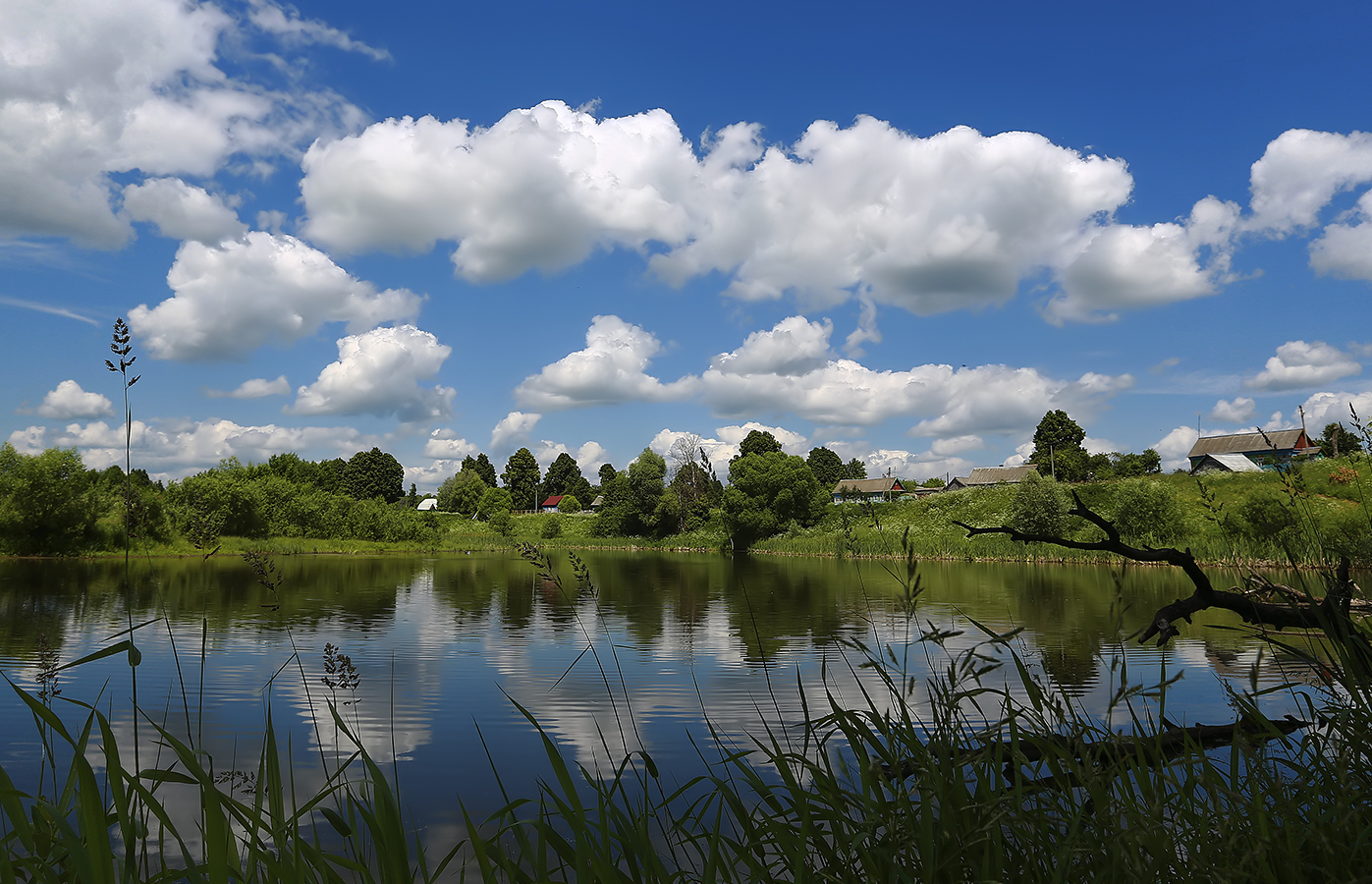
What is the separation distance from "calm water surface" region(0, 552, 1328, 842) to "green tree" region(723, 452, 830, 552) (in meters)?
30.3

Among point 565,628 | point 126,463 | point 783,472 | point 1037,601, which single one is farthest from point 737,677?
point 783,472

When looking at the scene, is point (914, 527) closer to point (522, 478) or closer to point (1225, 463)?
point (1225, 463)

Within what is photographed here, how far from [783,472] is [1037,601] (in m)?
35.9

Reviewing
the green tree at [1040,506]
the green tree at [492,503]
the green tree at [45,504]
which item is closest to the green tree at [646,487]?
the green tree at [492,503]

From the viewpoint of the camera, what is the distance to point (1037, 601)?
1712cm

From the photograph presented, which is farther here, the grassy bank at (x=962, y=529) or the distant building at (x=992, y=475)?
the distant building at (x=992, y=475)

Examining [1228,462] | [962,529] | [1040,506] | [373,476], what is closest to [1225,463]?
[1228,462]

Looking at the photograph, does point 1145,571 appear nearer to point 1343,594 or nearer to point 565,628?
point 565,628

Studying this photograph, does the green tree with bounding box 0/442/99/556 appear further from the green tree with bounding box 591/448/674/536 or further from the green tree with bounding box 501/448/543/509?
the green tree with bounding box 501/448/543/509

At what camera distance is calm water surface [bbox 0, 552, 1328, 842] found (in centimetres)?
562

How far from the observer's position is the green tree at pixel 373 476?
90.0 metres

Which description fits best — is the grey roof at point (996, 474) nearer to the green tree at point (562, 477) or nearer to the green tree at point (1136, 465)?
the green tree at point (1136, 465)

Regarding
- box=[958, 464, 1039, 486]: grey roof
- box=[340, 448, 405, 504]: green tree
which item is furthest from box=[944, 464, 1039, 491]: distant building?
box=[340, 448, 405, 504]: green tree

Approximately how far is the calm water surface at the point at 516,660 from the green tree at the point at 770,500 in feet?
99.5
